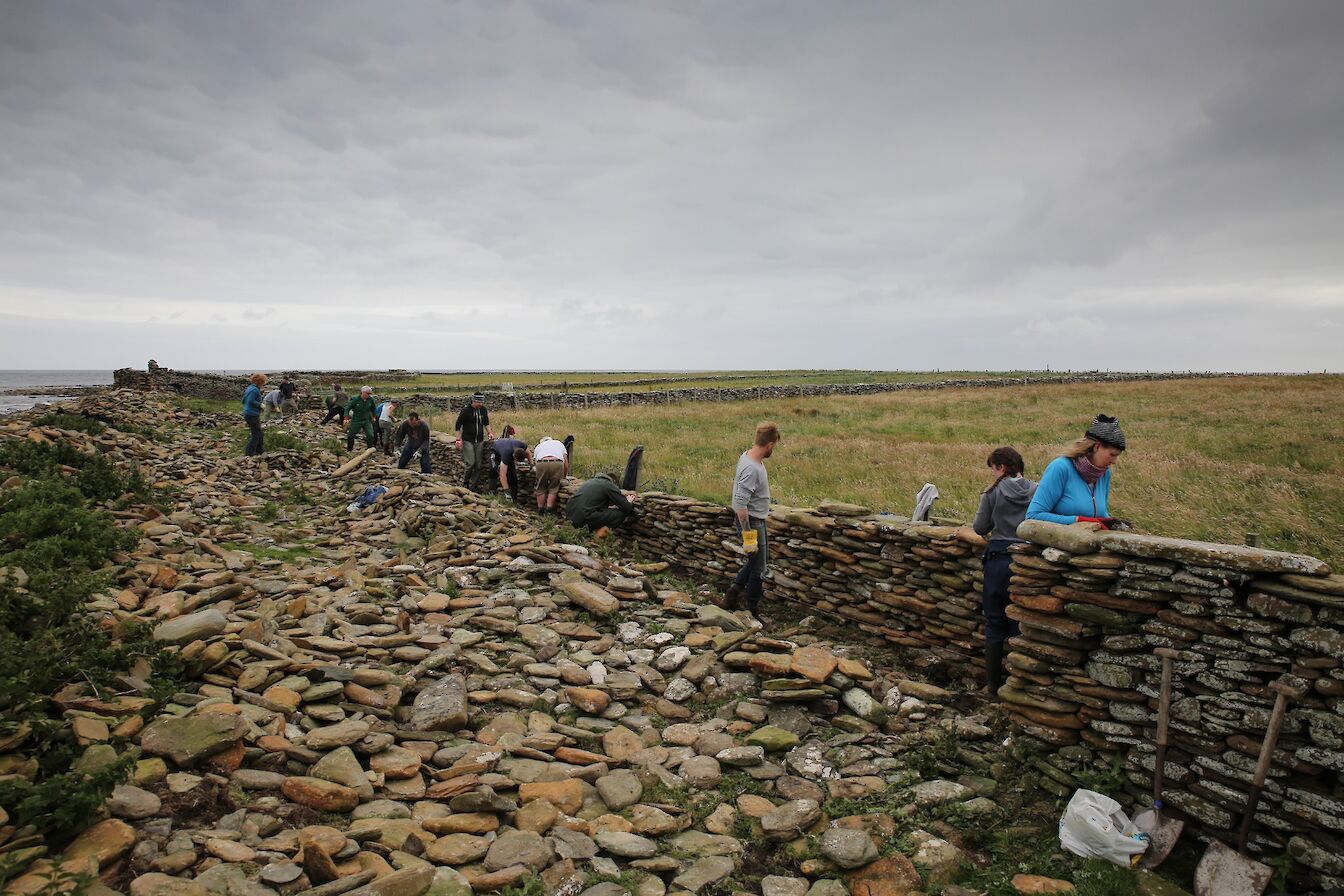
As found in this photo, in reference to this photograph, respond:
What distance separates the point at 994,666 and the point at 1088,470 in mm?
1984

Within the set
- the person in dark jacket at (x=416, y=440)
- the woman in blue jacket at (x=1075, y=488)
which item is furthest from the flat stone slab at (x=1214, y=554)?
the person in dark jacket at (x=416, y=440)

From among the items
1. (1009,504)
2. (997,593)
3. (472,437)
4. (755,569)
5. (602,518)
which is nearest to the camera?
(997,593)

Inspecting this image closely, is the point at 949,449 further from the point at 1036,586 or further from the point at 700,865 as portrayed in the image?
the point at 700,865

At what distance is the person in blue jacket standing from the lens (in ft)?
56.0

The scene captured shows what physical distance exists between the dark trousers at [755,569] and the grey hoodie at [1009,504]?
8.93 feet

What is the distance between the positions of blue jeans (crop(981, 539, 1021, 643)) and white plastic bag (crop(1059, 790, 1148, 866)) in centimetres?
160

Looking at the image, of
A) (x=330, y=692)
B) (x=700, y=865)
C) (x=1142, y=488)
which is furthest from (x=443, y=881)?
(x=1142, y=488)

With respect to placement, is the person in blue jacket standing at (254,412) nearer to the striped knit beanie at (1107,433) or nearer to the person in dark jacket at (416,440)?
the person in dark jacket at (416,440)

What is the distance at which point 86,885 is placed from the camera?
2.95m

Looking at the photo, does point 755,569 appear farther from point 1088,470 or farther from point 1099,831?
point 1099,831

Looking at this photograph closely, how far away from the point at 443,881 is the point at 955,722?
419cm

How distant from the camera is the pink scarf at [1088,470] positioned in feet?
17.6

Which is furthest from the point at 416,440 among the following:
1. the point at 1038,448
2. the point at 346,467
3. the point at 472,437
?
the point at 1038,448

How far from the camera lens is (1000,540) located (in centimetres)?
589
